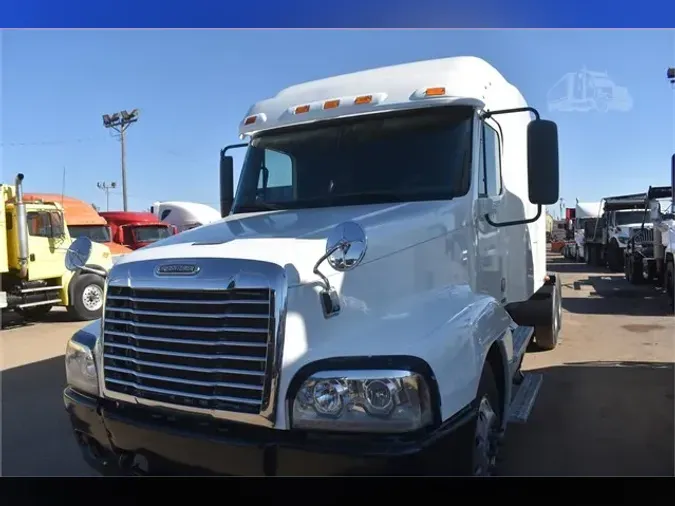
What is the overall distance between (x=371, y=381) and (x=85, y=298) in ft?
34.9

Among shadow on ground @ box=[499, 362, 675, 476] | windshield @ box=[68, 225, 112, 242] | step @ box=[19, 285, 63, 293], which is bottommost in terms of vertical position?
shadow on ground @ box=[499, 362, 675, 476]

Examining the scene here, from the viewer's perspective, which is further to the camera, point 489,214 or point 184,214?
point 184,214

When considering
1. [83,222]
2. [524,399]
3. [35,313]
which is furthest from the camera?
[83,222]

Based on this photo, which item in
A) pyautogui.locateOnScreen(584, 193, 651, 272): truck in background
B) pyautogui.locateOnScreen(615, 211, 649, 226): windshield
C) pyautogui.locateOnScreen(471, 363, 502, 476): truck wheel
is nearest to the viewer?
pyautogui.locateOnScreen(471, 363, 502, 476): truck wheel

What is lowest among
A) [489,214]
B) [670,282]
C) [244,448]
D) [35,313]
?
[35,313]

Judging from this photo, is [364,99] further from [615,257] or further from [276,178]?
[615,257]

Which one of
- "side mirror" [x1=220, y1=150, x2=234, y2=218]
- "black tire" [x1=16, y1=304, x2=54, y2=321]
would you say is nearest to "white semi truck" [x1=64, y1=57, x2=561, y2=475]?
"side mirror" [x1=220, y1=150, x2=234, y2=218]

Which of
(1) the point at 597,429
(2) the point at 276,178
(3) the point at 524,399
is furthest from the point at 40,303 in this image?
(1) the point at 597,429

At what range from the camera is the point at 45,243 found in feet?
38.1

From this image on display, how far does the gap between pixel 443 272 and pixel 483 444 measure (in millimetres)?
970

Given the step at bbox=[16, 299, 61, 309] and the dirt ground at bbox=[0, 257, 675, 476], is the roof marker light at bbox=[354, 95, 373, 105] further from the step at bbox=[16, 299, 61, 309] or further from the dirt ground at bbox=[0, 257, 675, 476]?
the step at bbox=[16, 299, 61, 309]

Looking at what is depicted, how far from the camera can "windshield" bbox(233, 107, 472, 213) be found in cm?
387

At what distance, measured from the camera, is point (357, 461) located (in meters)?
2.54
